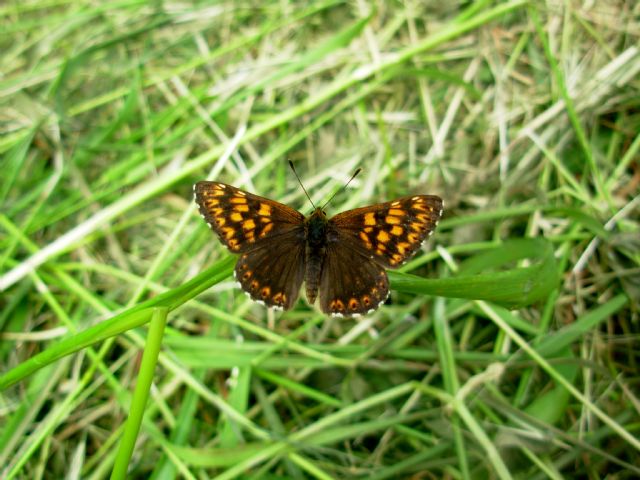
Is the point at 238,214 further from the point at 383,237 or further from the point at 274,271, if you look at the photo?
the point at 383,237

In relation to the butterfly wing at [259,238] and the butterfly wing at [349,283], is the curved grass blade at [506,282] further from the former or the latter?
the butterfly wing at [259,238]

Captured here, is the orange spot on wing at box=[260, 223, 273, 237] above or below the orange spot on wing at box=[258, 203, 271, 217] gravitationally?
below

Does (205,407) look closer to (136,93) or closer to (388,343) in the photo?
(388,343)

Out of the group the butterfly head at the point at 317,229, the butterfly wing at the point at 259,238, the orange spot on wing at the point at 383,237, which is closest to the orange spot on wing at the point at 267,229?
the butterfly wing at the point at 259,238

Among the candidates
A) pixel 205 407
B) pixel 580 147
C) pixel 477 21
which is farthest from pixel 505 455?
pixel 477 21

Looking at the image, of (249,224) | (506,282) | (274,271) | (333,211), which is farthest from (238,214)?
Answer: (506,282)

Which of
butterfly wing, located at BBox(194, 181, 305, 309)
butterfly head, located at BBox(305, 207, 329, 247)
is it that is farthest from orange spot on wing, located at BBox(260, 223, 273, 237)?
butterfly head, located at BBox(305, 207, 329, 247)

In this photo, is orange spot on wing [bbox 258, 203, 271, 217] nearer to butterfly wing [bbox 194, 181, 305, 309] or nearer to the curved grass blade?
butterfly wing [bbox 194, 181, 305, 309]
